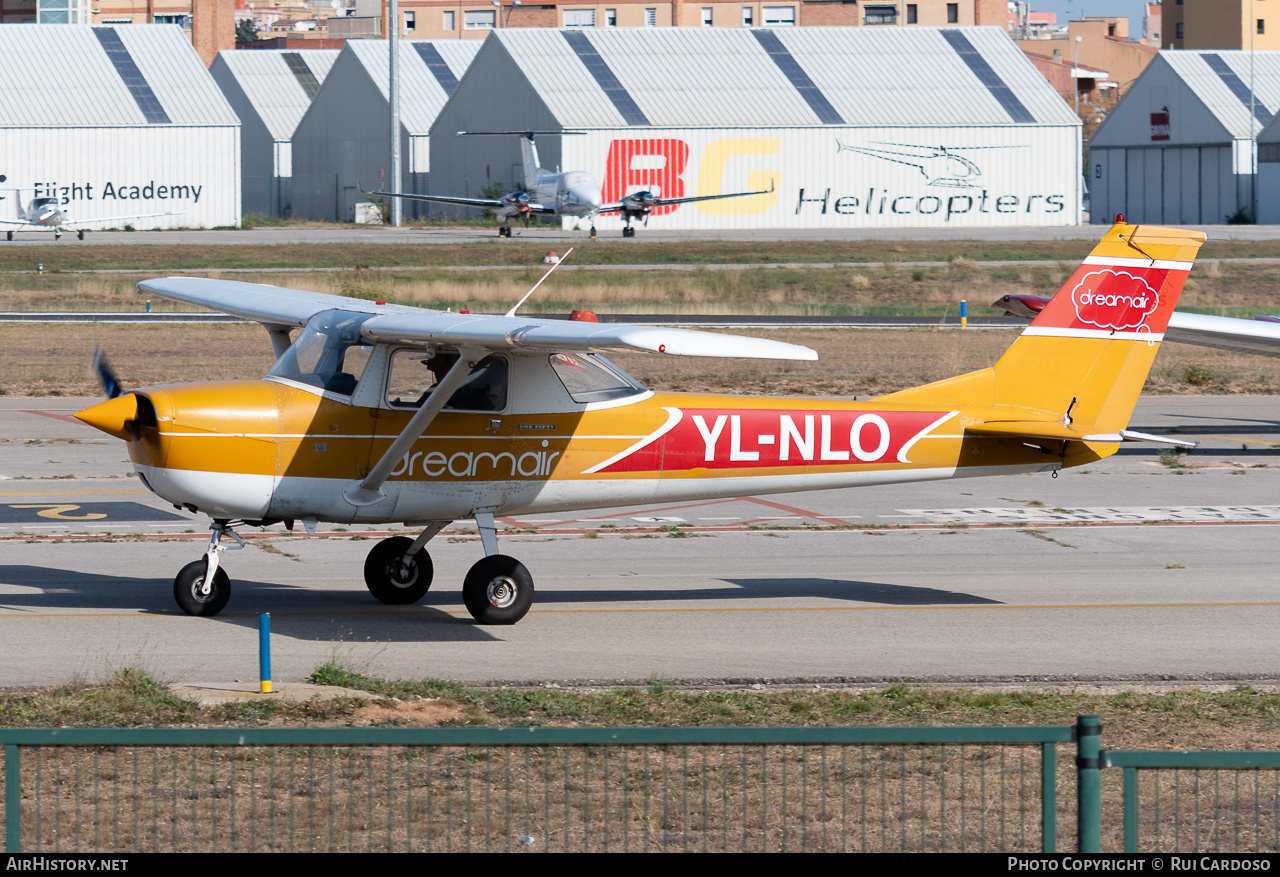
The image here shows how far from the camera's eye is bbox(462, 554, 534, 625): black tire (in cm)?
1122

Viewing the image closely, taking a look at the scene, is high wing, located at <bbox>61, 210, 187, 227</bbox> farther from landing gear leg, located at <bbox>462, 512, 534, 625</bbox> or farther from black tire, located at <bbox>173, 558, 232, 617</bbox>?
landing gear leg, located at <bbox>462, 512, 534, 625</bbox>

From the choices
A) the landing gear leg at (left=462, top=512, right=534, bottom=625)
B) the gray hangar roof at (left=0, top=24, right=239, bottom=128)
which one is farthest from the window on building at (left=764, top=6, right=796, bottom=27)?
the landing gear leg at (left=462, top=512, right=534, bottom=625)

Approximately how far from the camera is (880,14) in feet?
384

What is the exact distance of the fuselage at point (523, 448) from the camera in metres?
10.7

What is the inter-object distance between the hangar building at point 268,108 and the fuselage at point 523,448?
89577mm

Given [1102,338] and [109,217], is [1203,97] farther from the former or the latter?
[1102,338]

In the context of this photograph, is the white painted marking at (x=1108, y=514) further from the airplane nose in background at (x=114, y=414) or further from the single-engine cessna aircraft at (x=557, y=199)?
the single-engine cessna aircraft at (x=557, y=199)

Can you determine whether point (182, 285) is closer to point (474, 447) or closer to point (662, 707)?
point (474, 447)

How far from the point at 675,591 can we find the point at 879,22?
110 m

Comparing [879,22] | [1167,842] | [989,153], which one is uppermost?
[879,22]

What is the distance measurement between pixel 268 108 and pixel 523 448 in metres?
92.8

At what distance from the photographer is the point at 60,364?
98.5 ft

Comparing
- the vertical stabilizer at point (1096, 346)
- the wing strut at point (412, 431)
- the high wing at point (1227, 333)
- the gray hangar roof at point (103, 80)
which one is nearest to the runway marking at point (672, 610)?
the wing strut at point (412, 431)

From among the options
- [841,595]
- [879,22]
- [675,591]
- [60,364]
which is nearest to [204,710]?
[675,591]
